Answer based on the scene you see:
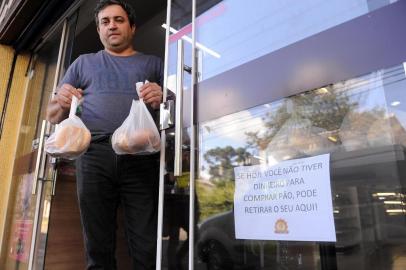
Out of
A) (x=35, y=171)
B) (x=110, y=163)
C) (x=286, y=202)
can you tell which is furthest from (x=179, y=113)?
(x=35, y=171)

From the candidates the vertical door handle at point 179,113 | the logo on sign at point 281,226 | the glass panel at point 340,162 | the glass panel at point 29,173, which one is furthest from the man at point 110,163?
the glass panel at point 29,173

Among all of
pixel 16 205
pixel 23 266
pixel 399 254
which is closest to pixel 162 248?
pixel 399 254

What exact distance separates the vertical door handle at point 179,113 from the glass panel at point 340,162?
0.17 m

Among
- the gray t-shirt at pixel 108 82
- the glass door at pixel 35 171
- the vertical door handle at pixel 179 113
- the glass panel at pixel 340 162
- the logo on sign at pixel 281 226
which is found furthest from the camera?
the glass door at pixel 35 171

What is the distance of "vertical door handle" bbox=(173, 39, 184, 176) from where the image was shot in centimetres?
A: 150

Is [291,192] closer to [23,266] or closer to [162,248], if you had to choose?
[162,248]

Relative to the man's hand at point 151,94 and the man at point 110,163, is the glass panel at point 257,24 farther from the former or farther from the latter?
the man at point 110,163

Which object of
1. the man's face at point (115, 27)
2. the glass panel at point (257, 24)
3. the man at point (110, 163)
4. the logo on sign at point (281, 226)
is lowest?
the logo on sign at point (281, 226)

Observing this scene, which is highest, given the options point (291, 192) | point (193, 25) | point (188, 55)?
point (193, 25)

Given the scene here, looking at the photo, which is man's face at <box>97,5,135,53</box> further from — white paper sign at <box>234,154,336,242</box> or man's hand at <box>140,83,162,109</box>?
white paper sign at <box>234,154,336,242</box>

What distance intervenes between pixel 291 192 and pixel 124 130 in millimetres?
647

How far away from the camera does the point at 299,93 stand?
1.21m

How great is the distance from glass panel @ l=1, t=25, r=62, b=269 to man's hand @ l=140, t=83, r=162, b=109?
1216 mm

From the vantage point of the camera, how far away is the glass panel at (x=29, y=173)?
7.97 feet
